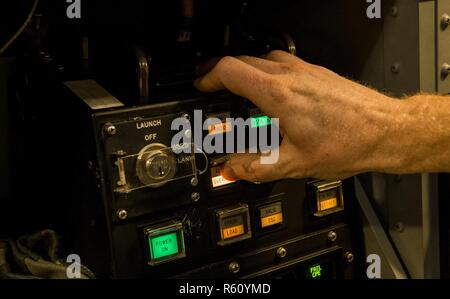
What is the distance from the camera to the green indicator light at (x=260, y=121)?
31.9 inches

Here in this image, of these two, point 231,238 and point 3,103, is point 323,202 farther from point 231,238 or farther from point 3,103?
point 3,103

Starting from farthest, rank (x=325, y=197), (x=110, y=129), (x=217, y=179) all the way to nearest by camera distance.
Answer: (x=325, y=197)
(x=217, y=179)
(x=110, y=129)

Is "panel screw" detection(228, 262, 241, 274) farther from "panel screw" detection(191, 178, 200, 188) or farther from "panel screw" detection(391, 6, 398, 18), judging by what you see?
"panel screw" detection(391, 6, 398, 18)

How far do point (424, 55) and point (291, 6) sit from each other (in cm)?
33

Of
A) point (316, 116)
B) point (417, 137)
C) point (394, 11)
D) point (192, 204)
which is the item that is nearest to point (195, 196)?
point (192, 204)

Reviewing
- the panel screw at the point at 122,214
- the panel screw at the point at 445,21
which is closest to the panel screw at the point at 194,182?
the panel screw at the point at 122,214

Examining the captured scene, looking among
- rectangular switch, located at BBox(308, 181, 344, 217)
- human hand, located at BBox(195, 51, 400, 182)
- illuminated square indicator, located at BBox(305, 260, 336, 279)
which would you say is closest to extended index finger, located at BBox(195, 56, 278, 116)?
human hand, located at BBox(195, 51, 400, 182)

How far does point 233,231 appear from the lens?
81 centimetres

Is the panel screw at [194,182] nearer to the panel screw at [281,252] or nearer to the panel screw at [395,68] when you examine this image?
the panel screw at [281,252]

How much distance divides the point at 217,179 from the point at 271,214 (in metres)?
0.12

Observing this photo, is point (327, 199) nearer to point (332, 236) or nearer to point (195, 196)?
point (332, 236)

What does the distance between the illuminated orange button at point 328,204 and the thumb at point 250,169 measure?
18cm

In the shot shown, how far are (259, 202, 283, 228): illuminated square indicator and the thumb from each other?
0.08m

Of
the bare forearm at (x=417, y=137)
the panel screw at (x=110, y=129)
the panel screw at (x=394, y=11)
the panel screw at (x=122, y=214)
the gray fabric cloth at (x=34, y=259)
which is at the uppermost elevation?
the panel screw at (x=394, y=11)
